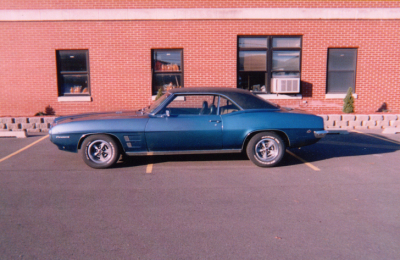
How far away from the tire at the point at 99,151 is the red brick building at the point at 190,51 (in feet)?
18.4

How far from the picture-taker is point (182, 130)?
606 centimetres

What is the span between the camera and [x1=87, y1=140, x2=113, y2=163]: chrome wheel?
6094 mm

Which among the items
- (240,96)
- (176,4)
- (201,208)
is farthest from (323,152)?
(176,4)

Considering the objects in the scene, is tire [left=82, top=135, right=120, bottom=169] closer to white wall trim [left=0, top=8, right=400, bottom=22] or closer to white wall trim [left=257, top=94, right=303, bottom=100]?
white wall trim [left=0, top=8, right=400, bottom=22]

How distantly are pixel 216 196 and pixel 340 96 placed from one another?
339 inches

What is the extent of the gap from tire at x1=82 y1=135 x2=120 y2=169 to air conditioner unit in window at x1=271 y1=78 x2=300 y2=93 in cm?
687

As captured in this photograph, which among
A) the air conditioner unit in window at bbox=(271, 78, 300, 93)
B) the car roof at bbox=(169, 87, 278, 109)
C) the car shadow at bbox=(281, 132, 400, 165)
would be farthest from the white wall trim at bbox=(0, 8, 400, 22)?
the car roof at bbox=(169, 87, 278, 109)

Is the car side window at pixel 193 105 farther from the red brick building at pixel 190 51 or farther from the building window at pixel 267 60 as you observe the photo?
the building window at pixel 267 60

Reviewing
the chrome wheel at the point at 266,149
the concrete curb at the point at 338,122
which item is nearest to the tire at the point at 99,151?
the chrome wheel at the point at 266,149

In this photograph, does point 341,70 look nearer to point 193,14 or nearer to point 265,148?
point 193,14

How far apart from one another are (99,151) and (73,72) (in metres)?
→ 6.41

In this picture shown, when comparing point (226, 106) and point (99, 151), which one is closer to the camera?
point (99, 151)

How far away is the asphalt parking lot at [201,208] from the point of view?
3402mm

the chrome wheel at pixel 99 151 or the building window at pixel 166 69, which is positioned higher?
the building window at pixel 166 69
